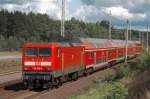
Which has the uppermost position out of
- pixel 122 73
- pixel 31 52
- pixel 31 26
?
pixel 31 26

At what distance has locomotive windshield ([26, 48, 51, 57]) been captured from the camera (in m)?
27.4

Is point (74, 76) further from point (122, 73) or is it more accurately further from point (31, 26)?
point (31, 26)

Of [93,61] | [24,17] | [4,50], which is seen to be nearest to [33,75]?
[93,61]

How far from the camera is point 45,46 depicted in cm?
2733

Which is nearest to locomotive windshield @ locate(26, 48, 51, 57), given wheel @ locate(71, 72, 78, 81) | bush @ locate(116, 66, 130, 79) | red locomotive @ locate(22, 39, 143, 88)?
red locomotive @ locate(22, 39, 143, 88)

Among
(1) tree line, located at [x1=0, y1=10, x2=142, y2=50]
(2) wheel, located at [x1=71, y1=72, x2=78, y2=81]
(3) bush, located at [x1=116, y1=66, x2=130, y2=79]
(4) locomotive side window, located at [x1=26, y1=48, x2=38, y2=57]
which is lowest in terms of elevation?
(2) wheel, located at [x1=71, y1=72, x2=78, y2=81]

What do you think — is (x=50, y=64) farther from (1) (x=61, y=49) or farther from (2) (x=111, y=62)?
(2) (x=111, y=62)

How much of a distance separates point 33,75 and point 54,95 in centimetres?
414

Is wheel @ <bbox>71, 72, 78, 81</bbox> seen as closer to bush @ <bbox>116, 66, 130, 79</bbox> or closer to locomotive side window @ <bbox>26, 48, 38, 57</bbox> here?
bush @ <bbox>116, 66, 130, 79</bbox>

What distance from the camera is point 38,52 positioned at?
90.7 ft

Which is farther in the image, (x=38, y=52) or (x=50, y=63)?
(x=38, y=52)

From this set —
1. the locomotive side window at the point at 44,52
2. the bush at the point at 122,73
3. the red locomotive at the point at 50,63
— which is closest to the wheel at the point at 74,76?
the red locomotive at the point at 50,63

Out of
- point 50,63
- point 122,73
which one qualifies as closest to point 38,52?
point 50,63

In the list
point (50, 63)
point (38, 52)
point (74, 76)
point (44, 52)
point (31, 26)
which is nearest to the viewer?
point (50, 63)
